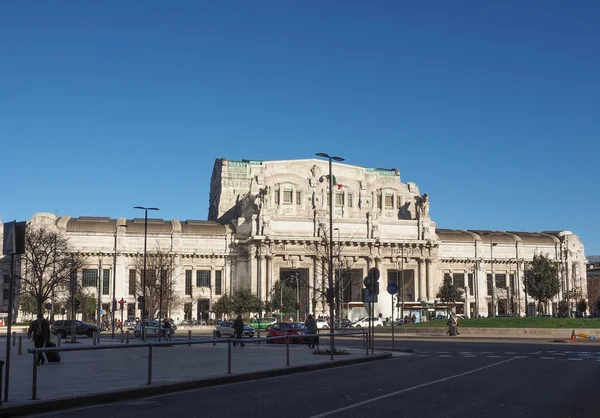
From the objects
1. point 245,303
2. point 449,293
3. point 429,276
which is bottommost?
point 245,303

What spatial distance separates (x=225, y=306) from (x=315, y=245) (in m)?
18.4

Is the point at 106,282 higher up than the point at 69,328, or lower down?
higher up

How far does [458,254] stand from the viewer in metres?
129

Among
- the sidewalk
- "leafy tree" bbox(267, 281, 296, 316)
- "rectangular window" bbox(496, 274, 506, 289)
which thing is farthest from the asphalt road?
"rectangular window" bbox(496, 274, 506, 289)

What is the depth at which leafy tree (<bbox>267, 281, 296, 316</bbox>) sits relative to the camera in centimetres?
10275

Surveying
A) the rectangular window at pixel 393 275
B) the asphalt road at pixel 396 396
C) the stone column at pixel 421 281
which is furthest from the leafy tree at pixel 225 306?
the asphalt road at pixel 396 396

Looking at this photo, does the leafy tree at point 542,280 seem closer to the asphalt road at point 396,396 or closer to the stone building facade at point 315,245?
the stone building facade at point 315,245

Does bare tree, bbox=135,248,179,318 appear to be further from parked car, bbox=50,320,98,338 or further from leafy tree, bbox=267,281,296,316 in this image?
parked car, bbox=50,320,98,338

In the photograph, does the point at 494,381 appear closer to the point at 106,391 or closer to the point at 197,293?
the point at 106,391

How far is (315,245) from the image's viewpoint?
113 meters

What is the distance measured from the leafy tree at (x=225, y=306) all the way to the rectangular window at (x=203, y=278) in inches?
411

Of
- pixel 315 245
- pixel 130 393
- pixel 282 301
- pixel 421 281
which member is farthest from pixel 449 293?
pixel 130 393

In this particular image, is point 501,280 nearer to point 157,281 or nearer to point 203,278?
point 203,278

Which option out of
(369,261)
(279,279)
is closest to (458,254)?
(369,261)
